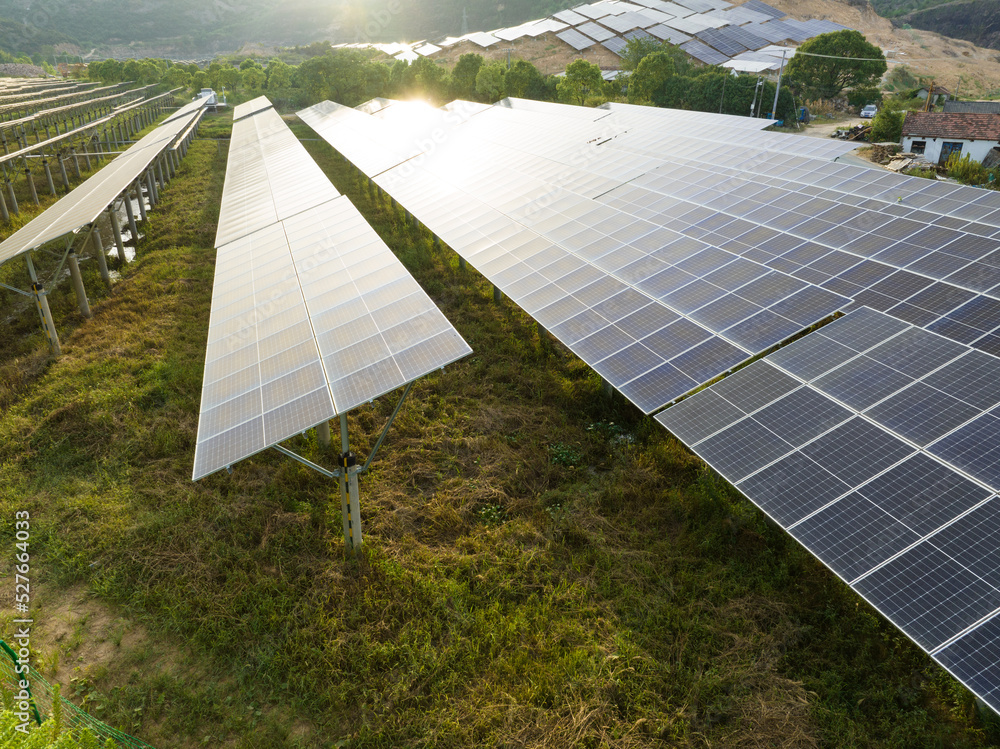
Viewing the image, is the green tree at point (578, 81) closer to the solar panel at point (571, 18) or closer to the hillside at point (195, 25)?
the solar panel at point (571, 18)

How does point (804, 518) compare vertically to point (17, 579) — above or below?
above

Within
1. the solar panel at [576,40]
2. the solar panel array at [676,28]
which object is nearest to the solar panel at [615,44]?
the solar panel array at [676,28]

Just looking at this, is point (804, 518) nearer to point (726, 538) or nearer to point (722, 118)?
point (726, 538)

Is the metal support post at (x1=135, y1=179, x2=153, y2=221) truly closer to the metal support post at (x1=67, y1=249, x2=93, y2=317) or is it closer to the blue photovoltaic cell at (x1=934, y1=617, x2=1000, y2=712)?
the metal support post at (x1=67, y1=249, x2=93, y2=317)

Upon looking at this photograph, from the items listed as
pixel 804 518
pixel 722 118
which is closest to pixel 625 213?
pixel 804 518

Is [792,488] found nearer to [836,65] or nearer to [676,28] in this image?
[836,65]
